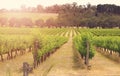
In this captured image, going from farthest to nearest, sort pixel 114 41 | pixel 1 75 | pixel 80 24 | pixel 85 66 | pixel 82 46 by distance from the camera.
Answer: pixel 80 24 < pixel 114 41 < pixel 82 46 < pixel 85 66 < pixel 1 75

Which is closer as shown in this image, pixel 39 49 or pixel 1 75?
pixel 1 75

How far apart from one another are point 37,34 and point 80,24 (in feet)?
523

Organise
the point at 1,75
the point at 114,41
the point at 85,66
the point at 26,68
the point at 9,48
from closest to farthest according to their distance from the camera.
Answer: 1. the point at 26,68
2. the point at 1,75
3. the point at 85,66
4. the point at 9,48
5. the point at 114,41

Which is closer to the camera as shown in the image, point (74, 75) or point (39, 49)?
point (74, 75)

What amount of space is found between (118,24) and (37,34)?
145 m

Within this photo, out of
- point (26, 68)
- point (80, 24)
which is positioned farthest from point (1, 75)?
point (80, 24)

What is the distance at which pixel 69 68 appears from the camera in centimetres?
2812

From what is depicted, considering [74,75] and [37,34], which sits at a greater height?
[37,34]

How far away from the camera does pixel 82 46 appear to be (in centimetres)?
3162

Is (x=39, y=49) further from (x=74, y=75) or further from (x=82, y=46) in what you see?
(x=74, y=75)

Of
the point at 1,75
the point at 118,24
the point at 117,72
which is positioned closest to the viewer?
the point at 1,75

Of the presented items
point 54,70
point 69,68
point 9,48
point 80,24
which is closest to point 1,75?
point 54,70

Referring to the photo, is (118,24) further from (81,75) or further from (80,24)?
(81,75)

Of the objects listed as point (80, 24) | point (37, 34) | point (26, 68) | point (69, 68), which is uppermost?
point (26, 68)
